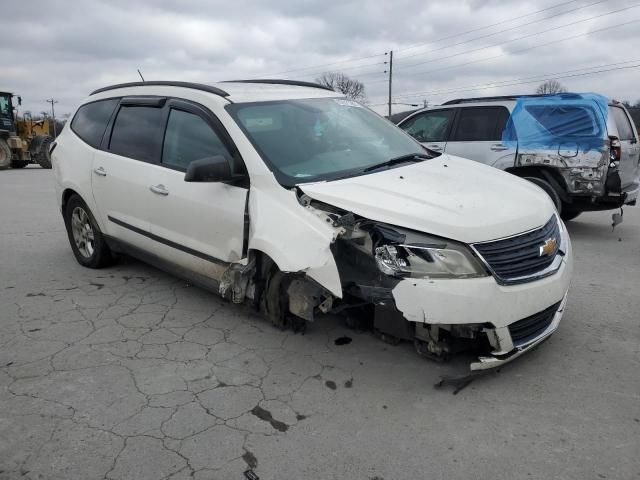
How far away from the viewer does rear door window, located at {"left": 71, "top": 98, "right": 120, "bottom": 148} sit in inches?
191

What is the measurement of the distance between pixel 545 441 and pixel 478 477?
0.46 m

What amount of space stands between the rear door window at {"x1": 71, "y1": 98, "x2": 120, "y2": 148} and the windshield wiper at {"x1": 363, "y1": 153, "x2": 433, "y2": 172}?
273 centimetres

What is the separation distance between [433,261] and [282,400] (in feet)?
3.76

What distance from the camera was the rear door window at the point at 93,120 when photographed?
4.86 metres

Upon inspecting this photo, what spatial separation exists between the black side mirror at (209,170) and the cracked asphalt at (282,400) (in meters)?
1.15

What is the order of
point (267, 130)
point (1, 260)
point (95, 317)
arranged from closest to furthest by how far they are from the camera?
point (267, 130) → point (95, 317) → point (1, 260)

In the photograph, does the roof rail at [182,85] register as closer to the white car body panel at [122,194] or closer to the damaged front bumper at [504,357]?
the white car body panel at [122,194]

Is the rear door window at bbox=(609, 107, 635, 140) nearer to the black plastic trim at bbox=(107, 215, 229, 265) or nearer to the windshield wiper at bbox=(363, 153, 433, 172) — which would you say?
the windshield wiper at bbox=(363, 153, 433, 172)

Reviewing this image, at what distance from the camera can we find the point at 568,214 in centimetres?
782

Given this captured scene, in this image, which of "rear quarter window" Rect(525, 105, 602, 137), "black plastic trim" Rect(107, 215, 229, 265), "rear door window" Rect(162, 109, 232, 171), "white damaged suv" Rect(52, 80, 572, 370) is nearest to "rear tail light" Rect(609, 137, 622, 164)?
"rear quarter window" Rect(525, 105, 602, 137)

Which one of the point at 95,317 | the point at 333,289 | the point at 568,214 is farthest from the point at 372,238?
the point at 568,214

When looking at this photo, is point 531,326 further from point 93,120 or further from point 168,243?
point 93,120

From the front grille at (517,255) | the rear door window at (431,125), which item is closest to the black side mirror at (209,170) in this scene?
the front grille at (517,255)

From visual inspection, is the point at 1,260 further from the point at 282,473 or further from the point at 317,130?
the point at 282,473
